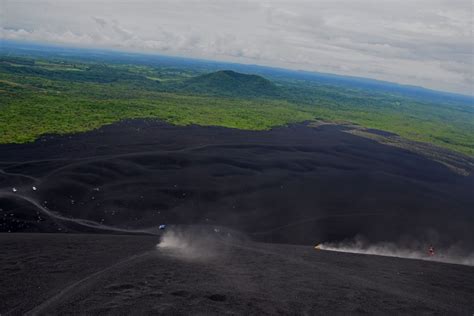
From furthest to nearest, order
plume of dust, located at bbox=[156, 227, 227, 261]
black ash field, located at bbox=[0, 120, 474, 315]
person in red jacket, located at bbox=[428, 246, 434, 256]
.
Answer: person in red jacket, located at bbox=[428, 246, 434, 256] → plume of dust, located at bbox=[156, 227, 227, 261] → black ash field, located at bbox=[0, 120, 474, 315]

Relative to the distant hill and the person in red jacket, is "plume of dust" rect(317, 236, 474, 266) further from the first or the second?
the distant hill

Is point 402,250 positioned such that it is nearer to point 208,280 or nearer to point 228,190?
point 228,190

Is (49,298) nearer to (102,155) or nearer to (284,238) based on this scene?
(284,238)

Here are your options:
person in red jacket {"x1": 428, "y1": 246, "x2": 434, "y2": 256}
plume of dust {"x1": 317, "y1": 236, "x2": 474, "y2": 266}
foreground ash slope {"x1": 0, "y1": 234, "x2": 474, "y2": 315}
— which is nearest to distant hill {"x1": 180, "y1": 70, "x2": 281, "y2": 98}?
plume of dust {"x1": 317, "y1": 236, "x2": 474, "y2": 266}

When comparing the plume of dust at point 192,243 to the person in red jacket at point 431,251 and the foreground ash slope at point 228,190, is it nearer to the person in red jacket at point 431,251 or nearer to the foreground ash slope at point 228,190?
the foreground ash slope at point 228,190

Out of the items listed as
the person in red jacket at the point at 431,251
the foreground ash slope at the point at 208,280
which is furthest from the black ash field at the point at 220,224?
the person in red jacket at the point at 431,251

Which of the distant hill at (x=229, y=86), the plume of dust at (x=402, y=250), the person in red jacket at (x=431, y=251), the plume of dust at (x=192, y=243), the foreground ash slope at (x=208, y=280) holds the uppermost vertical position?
the distant hill at (x=229, y=86)
